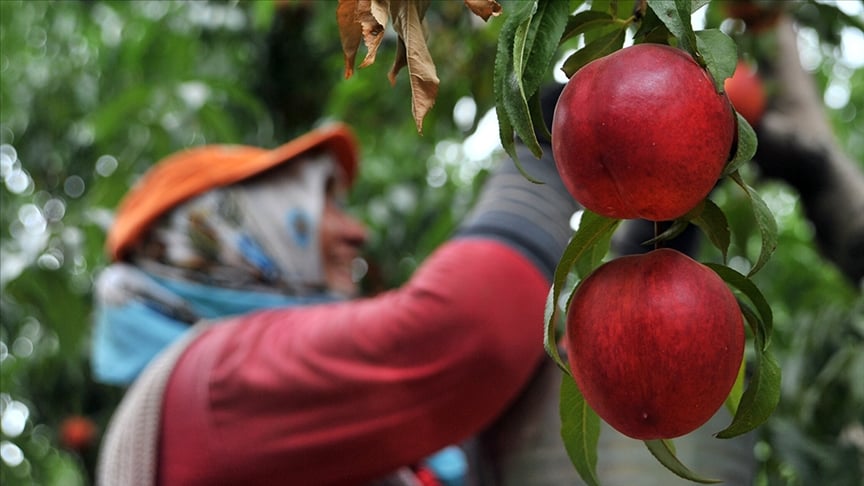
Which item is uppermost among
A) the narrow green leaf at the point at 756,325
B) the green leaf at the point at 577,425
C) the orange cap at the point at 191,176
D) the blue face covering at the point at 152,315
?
the narrow green leaf at the point at 756,325

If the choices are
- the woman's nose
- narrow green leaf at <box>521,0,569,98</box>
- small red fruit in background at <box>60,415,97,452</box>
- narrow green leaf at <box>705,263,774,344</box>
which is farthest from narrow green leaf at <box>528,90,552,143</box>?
small red fruit in background at <box>60,415,97,452</box>

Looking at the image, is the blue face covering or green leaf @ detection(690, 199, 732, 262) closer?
green leaf @ detection(690, 199, 732, 262)

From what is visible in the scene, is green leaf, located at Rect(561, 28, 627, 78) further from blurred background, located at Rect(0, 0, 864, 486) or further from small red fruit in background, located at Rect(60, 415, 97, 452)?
small red fruit in background, located at Rect(60, 415, 97, 452)

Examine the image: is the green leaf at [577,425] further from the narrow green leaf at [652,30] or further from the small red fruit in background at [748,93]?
the small red fruit in background at [748,93]

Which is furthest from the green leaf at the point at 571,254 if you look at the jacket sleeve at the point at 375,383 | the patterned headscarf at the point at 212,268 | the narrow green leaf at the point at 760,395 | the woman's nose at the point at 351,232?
the woman's nose at the point at 351,232

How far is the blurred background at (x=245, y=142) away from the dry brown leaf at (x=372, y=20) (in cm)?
107

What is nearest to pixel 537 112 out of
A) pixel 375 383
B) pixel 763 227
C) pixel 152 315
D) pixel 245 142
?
pixel 763 227

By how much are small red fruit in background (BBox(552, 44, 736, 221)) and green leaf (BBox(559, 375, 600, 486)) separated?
0.15 metres

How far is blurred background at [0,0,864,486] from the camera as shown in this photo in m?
2.05

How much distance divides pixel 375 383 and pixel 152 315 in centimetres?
64

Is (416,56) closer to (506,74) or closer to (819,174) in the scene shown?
(506,74)

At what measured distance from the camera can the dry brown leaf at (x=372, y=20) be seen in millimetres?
740

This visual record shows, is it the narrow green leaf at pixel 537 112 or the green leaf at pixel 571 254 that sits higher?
the narrow green leaf at pixel 537 112

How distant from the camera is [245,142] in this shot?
385 centimetres
